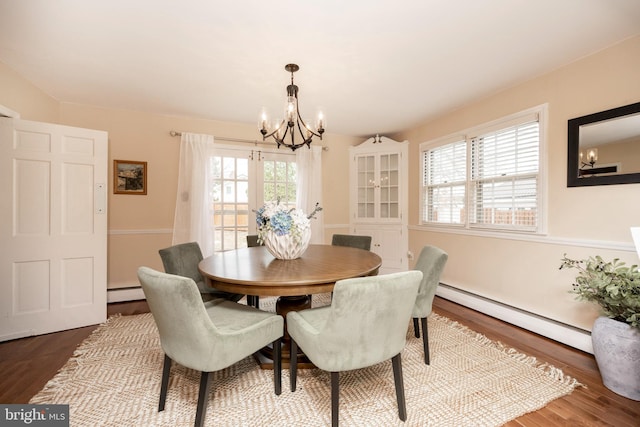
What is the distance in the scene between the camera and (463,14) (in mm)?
1750

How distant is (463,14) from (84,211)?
366cm

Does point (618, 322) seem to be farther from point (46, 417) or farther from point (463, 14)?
point (46, 417)

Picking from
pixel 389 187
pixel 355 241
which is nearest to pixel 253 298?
pixel 355 241

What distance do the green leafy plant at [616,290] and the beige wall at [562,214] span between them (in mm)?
385

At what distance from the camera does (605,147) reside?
2.14 m

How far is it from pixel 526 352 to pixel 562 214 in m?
1.22

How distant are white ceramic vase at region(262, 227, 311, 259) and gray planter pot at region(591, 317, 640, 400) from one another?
208 centimetres

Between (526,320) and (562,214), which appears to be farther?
(526,320)

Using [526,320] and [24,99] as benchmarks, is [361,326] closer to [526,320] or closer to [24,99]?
[526,320]

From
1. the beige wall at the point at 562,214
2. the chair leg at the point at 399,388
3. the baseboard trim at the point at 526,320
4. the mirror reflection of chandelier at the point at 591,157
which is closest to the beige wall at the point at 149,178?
the chair leg at the point at 399,388

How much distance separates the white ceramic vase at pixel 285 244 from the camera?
2.10 metres

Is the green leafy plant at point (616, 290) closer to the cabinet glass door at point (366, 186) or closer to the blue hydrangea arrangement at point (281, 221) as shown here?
the blue hydrangea arrangement at point (281, 221)

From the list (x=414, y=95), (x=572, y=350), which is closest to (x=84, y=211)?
(x=414, y=95)

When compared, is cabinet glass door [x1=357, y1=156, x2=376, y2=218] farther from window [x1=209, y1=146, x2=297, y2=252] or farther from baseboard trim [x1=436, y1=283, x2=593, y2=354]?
baseboard trim [x1=436, y1=283, x2=593, y2=354]
